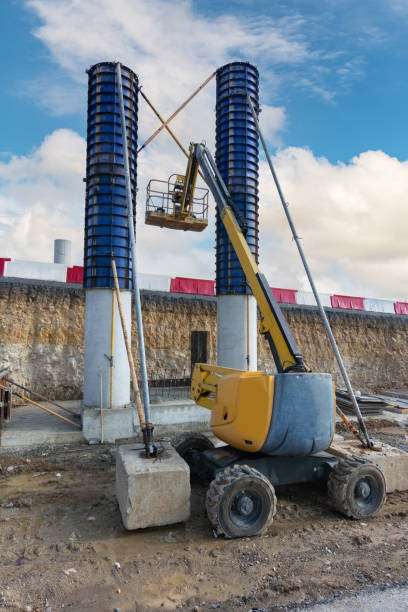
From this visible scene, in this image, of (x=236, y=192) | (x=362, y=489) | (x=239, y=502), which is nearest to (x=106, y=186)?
(x=236, y=192)

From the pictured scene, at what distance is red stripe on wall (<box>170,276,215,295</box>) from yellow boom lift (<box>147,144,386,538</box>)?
1291cm

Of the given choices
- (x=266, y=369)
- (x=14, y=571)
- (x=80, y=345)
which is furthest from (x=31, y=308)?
(x=14, y=571)

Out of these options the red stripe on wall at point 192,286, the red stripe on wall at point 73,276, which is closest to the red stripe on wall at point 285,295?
the red stripe on wall at point 192,286

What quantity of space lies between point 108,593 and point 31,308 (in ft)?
49.3

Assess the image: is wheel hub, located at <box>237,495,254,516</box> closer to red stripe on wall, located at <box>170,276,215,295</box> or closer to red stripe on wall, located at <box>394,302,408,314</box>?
red stripe on wall, located at <box>170,276,215,295</box>

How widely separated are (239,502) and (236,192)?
1095 centimetres

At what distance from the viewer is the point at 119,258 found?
1250 cm

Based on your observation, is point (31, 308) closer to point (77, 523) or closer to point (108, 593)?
point (77, 523)

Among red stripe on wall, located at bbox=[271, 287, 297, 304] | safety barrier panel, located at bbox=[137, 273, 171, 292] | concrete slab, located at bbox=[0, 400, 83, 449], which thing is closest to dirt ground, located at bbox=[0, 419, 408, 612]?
concrete slab, located at bbox=[0, 400, 83, 449]

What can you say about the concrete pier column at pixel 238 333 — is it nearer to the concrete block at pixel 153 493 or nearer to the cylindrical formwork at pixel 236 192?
the cylindrical formwork at pixel 236 192

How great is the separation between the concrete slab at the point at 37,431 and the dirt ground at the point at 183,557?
2985mm

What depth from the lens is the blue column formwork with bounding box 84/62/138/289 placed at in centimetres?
1245

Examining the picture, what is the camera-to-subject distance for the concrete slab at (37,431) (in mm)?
11016

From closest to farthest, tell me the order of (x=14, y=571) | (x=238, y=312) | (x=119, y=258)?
(x=14, y=571) < (x=119, y=258) < (x=238, y=312)
